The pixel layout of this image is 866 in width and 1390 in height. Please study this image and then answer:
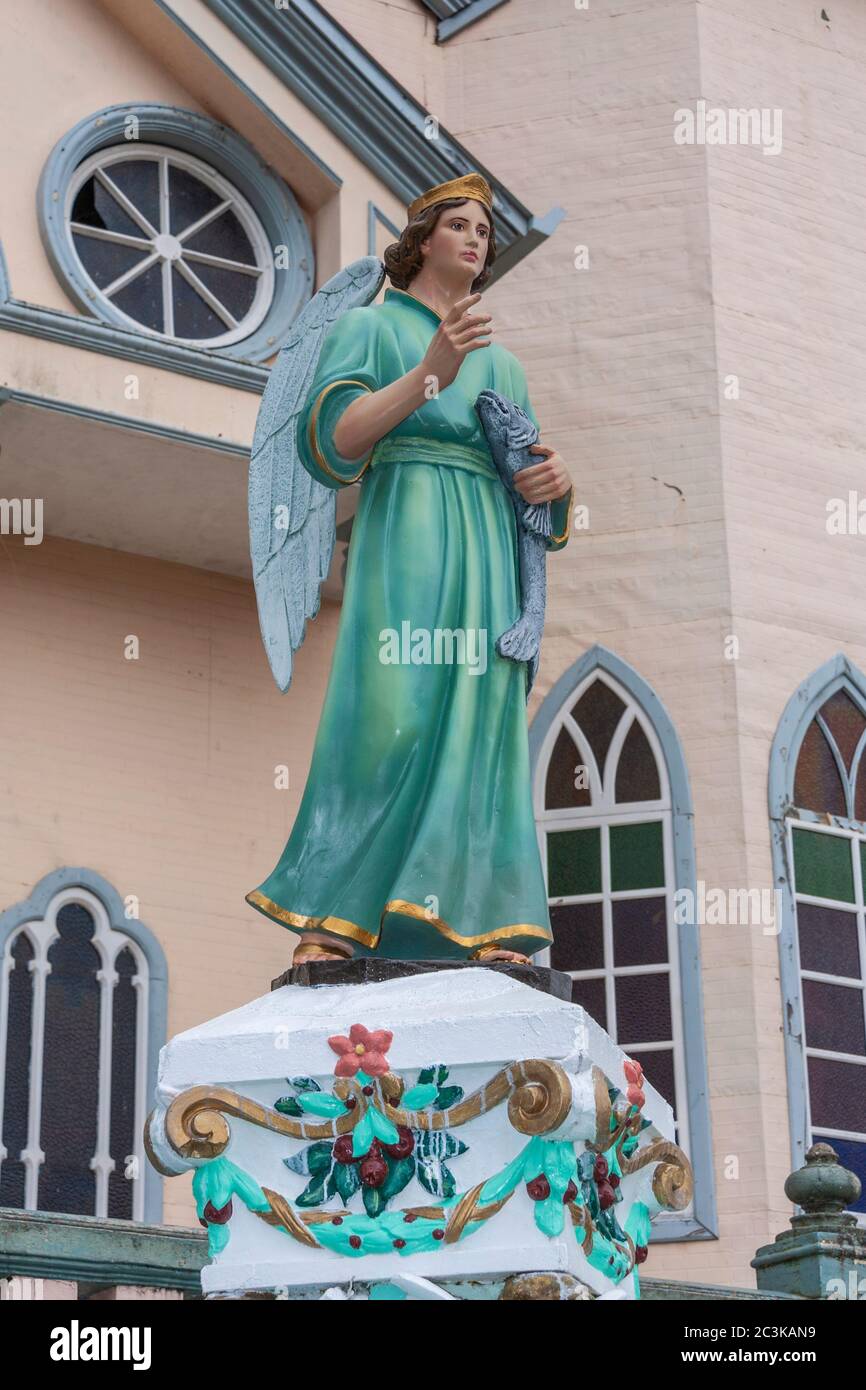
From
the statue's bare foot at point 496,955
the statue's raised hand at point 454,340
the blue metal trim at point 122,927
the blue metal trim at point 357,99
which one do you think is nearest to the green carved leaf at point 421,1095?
the statue's bare foot at point 496,955

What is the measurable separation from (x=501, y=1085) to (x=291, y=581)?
187 centimetres

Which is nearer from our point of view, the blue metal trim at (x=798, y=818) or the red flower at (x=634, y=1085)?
the red flower at (x=634, y=1085)

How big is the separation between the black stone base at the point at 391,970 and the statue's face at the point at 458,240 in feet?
6.52

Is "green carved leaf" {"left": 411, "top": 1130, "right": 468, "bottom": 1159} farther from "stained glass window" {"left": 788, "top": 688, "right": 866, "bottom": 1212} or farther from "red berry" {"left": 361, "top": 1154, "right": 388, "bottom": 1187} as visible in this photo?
"stained glass window" {"left": 788, "top": 688, "right": 866, "bottom": 1212}

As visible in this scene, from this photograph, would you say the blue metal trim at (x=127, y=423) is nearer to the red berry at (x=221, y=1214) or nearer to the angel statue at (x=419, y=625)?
the angel statue at (x=419, y=625)

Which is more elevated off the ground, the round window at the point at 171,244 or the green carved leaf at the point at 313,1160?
the round window at the point at 171,244

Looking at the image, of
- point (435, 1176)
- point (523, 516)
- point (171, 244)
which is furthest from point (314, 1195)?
point (171, 244)

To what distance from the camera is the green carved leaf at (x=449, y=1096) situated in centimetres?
548

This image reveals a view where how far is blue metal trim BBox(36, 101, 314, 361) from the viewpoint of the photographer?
39.7 ft

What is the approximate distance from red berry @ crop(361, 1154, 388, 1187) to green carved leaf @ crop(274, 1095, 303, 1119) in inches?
8.1

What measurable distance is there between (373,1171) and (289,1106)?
0.26 metres

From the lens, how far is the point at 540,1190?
5359mm

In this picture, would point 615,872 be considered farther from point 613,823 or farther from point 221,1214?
point 221,1214

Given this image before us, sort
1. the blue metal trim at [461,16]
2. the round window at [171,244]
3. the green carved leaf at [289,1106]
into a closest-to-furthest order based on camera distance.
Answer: the green carved leaf at [289,1106]
the round window at [171,244]
the blue metal trim at [461,16]
